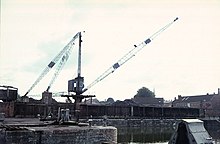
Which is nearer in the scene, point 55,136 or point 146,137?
point 55,136

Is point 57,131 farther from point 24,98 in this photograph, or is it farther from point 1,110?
point 24,98

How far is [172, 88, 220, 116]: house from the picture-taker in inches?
2930

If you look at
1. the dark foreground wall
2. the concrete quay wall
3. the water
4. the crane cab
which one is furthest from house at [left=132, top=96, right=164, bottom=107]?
the dark foreground wall

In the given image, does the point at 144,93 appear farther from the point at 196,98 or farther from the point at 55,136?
the point at 55,136

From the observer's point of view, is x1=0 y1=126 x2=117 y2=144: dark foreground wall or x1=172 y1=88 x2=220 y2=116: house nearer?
x1=0 y1=126 x2=117 y2=144: dark foreground wall

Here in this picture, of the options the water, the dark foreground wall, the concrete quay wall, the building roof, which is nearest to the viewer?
the dark foreground wall

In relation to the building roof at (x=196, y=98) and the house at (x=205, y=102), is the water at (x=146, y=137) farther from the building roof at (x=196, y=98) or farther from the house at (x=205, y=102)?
the building roof at (x=196, y=98)

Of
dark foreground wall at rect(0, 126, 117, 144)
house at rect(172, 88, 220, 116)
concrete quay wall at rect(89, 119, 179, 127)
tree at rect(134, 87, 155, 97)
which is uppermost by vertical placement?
tree at rect(134, 87, 155, 97)

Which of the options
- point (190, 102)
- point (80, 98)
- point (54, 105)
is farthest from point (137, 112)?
point (190, 102)

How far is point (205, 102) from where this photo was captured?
81500 millimetres

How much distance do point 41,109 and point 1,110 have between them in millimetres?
6045

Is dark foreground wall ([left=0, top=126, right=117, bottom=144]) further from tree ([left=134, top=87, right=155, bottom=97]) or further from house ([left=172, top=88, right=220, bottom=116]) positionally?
tree ([left=134, top=87, right=155, bottom=97])

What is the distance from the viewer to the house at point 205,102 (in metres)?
74.4

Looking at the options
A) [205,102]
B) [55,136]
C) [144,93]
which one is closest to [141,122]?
[205,102]
